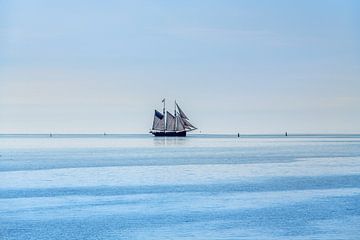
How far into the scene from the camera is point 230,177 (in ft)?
190

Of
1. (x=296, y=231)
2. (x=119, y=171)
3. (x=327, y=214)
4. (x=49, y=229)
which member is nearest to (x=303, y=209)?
(x=327, y=214)

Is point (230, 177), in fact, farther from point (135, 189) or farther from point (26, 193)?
point (26, 193)

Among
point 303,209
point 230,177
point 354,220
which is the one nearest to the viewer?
point 354,220

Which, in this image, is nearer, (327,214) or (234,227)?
(234,227)

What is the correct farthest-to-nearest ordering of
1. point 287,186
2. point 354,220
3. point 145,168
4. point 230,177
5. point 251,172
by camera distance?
point 145,168 → point 251,172 → point 230,177 → point 287,186 → point 354,220

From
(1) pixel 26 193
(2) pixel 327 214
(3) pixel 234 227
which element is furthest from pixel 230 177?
(3) pixel 234 227

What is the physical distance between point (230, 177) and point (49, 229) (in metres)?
29.9

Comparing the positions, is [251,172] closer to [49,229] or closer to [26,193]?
[26,193]

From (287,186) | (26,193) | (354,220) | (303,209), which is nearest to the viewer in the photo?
(354,220)

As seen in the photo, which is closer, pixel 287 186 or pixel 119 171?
pixel 287 186

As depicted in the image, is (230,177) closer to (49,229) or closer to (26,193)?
(26,193)

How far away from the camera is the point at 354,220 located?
3112 cm

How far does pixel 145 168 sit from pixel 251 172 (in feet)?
39.2

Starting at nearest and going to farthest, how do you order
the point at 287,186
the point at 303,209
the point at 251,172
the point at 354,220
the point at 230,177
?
the point at 354,220 → the point at 303,209 → the point at 287,186 → the point at 230,177 → the point at 251,172
